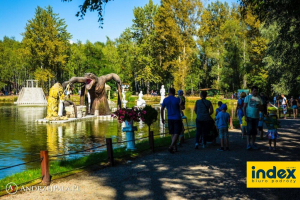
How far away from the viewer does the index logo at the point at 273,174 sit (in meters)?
6.73

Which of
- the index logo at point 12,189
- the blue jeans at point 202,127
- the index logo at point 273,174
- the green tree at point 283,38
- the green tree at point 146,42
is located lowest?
the index logo at point 12,189

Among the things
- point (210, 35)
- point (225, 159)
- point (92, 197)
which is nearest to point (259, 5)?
point (225, 159)

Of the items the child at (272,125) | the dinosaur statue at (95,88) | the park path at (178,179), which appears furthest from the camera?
the dinosaur statue at (95,88)

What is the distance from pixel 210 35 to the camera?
68.8 metres

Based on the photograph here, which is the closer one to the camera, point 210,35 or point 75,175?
point 75,175

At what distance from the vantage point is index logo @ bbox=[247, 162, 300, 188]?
22.1 feet

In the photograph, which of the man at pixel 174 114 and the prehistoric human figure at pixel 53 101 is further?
the prehistoric human figure at pixel 53 101

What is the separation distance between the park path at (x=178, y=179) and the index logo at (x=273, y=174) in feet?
0.68

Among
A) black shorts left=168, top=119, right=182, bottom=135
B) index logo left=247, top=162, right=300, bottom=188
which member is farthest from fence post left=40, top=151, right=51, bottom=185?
black shorts left=168, top=119, right=182, bottom=135

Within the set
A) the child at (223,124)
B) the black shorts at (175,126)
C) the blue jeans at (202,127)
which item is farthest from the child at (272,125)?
the black shorts at (175,126)

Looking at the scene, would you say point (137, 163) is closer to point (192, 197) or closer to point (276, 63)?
point (192, 197)

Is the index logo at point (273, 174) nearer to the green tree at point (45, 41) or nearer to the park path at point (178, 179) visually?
the park path at point (178, 179)

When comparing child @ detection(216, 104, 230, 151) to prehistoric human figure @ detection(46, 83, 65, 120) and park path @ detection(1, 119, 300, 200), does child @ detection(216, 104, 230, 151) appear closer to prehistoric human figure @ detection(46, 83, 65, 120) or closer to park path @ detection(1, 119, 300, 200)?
park path @ detection(1, 119, 300, 200)

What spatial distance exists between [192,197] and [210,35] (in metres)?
65.4
